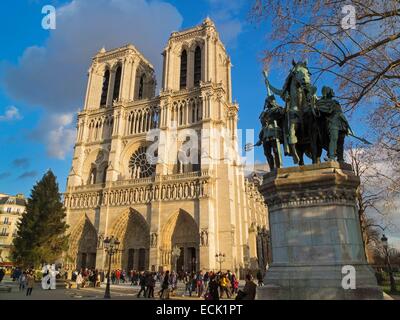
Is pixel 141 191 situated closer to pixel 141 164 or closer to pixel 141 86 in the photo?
pixel 141 164

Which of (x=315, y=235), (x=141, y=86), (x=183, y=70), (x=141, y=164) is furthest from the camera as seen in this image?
(x=141, y=86)

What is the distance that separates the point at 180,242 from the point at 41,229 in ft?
41.7

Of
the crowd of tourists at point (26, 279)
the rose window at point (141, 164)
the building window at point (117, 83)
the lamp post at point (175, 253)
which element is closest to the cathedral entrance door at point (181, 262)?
the lamp post at point (175, 253)

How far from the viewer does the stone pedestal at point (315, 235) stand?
20.5 ft

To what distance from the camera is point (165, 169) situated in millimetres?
32719

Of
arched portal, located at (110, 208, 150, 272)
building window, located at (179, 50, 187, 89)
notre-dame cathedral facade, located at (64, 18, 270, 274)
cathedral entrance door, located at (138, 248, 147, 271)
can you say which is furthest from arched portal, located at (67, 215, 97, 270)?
building window, located at (179, 50, 187, 89)

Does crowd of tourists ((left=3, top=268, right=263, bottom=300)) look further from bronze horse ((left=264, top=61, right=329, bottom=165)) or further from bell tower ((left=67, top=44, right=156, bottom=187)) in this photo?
bell tower ((left=67, top=44, right=156, bottom=187))

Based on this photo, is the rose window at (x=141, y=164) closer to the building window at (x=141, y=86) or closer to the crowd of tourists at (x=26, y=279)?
the building window at (x=141, y=86)

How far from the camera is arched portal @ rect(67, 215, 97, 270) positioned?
1350 inches

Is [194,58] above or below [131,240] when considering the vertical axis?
above

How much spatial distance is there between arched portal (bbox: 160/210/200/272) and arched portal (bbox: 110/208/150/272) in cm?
274

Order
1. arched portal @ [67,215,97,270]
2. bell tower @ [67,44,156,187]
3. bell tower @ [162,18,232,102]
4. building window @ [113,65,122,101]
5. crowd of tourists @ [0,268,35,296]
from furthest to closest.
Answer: building window @ [113,65,122,101] → bell tower @ [67,44,156,187] → bell tower @ [162,18,232,102] → arched portal @ [67,215,97,270] → crowd of tourists @ [0,268,35,296]

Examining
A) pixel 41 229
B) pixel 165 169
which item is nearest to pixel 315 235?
pixel 165 169

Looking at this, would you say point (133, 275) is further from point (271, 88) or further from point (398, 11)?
point (398, 11)
